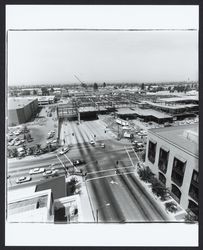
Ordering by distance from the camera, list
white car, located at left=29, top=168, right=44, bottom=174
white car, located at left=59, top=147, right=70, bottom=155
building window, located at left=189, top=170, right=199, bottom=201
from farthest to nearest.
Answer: white car, located at left=59, top=147, right=70, bottom=155 → white car, located at left=29, top=168, right=44, bottom=174 → building window, located at left=189, top=170, right=199, bottom=201

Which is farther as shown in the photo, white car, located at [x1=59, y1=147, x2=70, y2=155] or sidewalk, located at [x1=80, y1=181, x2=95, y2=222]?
white car, located at [x1=59, y1=147, x2=70, y2=155]

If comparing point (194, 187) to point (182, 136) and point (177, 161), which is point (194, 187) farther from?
point (182, 136)

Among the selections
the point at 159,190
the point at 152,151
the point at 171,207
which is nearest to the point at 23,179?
the point at 159,190

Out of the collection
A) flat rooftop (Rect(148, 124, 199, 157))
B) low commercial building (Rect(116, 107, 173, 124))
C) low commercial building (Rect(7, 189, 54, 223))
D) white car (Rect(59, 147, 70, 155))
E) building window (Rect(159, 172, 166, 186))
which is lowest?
building window (Rect(159, 172, 166, 186))

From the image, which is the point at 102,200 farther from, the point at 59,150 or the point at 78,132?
the point at 78,132

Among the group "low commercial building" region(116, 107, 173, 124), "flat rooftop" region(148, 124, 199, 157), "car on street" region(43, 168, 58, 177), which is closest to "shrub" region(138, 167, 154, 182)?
"flat rooftop" region(148, 124, 199, 157)

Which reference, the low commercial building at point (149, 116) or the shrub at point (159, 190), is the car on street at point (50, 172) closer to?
the shrub at point (159, 190)

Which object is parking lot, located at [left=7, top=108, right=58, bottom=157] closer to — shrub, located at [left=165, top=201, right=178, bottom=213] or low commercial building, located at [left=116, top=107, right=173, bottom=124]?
low commercial building, located at [left=116, top=107, right=173, bottom=124]
